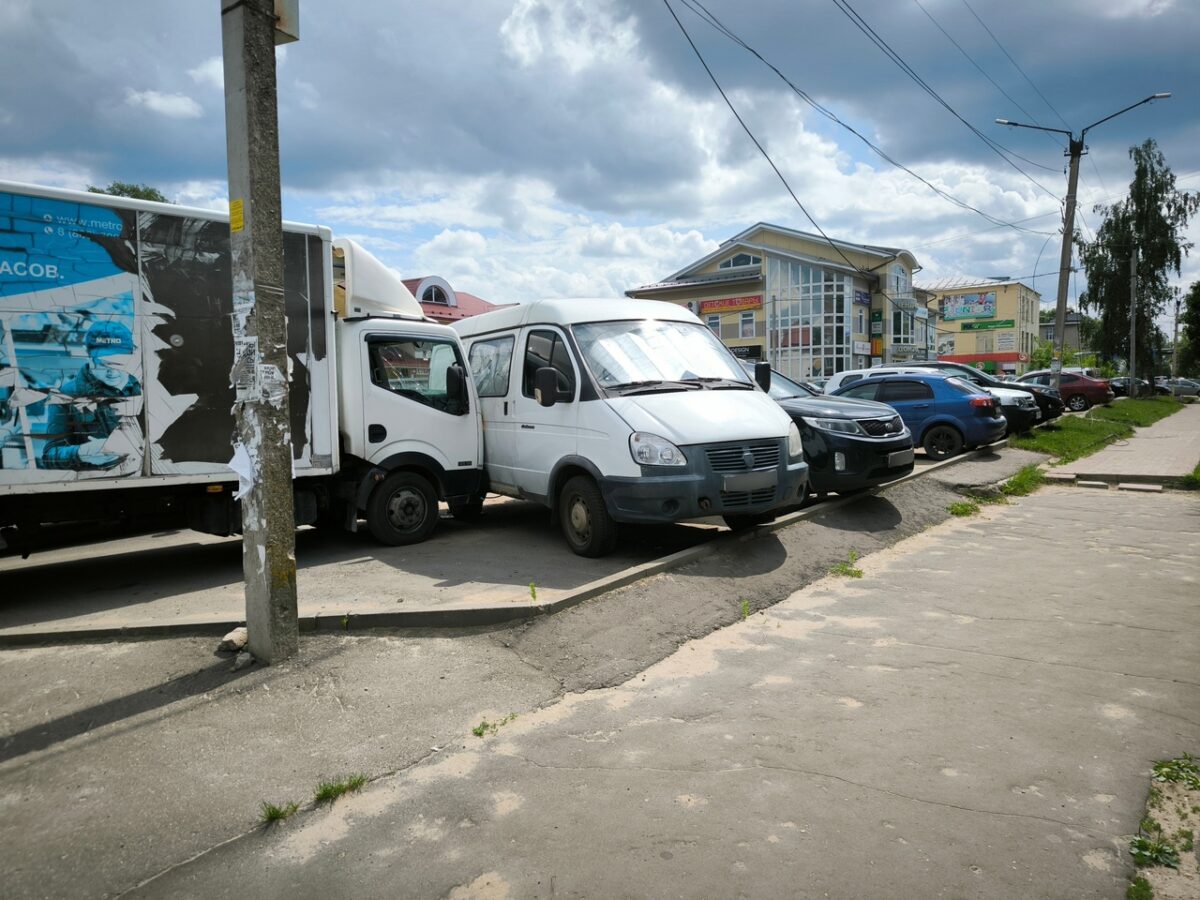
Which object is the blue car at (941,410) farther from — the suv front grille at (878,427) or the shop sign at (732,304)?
the shop sign at (732,304)

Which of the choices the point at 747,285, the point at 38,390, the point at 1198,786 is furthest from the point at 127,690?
the point at 747,285

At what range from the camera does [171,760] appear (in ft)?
12.0

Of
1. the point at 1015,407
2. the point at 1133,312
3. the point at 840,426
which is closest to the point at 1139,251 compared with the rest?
the point at 1133,312

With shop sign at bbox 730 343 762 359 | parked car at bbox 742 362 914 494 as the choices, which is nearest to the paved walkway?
parked car at bbox 742 362 914 494

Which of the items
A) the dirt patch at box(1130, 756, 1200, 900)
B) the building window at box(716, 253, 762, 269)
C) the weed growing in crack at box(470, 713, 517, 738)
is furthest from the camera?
the building window at box(716, 253, 762, 269)

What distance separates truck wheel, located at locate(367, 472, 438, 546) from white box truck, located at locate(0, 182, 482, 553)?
15mm

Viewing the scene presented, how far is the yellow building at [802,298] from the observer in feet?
174

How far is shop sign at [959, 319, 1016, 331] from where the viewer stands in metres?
78.6

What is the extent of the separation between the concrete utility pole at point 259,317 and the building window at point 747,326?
52.8 m

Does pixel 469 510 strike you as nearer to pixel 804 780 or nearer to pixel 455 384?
pixel 455 384

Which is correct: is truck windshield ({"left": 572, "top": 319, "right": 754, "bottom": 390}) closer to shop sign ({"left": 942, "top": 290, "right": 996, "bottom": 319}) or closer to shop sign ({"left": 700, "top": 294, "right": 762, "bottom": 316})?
shop sign ({"left": 700, "top": 294, "right": 762, "bottom": 316})

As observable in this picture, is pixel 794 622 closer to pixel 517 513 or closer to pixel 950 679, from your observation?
pixel 950 679

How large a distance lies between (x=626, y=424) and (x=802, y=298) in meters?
49.7

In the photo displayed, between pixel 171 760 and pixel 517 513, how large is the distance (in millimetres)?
6276
